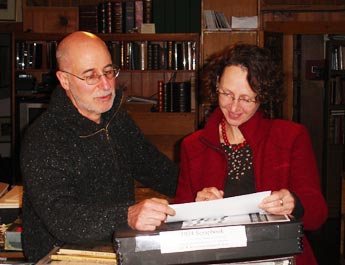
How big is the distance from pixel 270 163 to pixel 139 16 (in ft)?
13.3

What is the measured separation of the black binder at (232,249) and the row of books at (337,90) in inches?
209

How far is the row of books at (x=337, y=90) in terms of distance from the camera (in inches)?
247

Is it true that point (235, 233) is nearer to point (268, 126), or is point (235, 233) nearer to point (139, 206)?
point (139, 206)

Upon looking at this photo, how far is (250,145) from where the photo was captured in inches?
69.9

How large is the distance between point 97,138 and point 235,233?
0.77m

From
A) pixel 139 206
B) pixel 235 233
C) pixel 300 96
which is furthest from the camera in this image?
pixel 300 96

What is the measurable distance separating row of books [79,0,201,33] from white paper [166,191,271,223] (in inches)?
170

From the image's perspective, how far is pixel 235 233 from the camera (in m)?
1.19

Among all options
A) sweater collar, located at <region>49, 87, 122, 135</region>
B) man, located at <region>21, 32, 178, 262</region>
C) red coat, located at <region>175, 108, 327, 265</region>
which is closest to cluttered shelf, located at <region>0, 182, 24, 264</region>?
man, located at <region>21, 32, 178, 262</region>

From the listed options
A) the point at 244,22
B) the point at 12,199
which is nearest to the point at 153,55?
the point at 244,22

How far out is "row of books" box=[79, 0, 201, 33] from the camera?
5.45 meters

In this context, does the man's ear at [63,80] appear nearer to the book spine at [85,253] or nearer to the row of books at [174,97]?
the book spine at [85,253]

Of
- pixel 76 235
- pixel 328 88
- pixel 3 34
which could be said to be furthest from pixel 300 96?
pixel 76 235

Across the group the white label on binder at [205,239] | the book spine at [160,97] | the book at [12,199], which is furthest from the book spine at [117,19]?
the white label on binder at [205,239]
